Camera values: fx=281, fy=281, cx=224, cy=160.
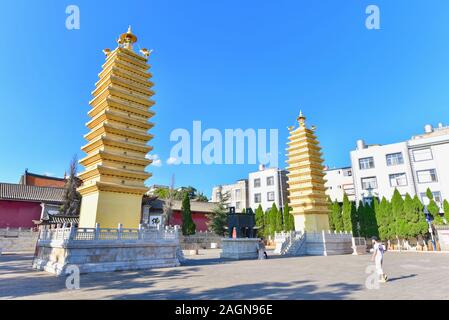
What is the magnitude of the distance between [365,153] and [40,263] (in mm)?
40520

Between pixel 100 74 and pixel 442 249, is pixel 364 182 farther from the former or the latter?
pixel 100 74

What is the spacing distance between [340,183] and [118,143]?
41758 mm

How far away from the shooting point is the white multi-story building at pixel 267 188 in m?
52.1

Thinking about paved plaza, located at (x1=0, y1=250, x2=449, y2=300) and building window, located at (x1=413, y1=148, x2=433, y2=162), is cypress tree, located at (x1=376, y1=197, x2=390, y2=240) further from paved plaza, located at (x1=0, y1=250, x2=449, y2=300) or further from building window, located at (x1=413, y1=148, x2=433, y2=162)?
paved plaza, located at (x1=0, y1=250, x2=449, y2=300)

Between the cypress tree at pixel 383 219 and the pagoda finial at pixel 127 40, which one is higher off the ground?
the pagoda finial at pixel 127 40

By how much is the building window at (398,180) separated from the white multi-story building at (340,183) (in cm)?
997

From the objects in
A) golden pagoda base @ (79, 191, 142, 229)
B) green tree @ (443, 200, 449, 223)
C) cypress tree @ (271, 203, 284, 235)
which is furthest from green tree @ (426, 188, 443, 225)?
golden pagoda base @ (79, 191, 142, 229)

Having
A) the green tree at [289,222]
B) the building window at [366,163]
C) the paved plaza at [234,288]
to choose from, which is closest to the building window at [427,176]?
the building window at [366,163]

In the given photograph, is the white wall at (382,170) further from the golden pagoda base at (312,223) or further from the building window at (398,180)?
the golden pagoda base at (312,223)

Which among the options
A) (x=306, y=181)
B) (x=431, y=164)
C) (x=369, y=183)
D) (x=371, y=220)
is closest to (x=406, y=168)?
(x=431, y=164)

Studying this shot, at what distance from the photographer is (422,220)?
3067 centimetres

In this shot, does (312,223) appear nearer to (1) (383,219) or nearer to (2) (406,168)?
(1) (383,219)

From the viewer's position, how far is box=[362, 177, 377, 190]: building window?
39406mm

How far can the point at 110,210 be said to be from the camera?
17344 mm
